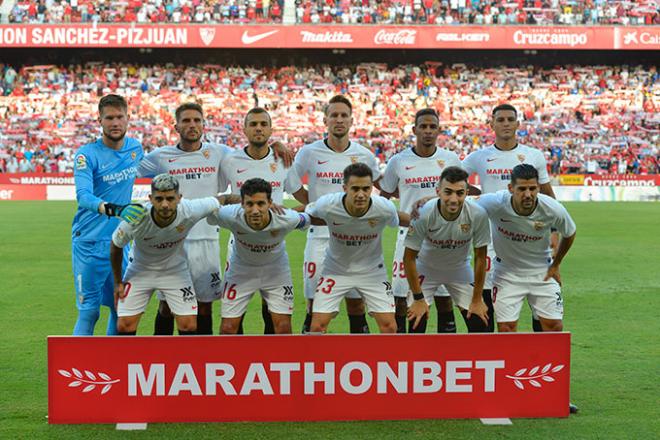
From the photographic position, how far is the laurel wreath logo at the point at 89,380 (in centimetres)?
→ 517

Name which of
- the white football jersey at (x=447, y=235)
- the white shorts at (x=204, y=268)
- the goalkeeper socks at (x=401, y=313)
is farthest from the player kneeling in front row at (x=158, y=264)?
the goalkeeper socks at (x=401, y=313)

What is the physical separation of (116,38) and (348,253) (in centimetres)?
3215

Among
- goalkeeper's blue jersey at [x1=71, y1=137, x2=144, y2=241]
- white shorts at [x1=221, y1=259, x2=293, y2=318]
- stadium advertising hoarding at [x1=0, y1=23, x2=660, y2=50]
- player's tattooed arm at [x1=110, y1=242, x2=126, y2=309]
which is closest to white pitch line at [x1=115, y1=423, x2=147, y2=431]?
player's tattooed arm at [x1=110, y1=242, x2=126, y2=309]

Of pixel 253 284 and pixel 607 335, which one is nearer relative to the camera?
pixel 253 284

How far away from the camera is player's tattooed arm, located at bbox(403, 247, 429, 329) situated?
238 inches

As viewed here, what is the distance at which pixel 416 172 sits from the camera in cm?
712

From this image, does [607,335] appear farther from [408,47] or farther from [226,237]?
[408,47]

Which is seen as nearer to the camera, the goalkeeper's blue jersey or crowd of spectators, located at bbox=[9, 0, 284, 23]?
the goalkeeper's blue jersey

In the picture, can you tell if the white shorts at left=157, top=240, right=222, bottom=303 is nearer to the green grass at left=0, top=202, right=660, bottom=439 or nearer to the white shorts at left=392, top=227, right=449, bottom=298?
the green grass at left=0, top=202, right=660, bottom=439

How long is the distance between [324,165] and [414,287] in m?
1.56

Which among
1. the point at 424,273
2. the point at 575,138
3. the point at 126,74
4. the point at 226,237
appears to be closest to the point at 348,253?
the point at 424,273

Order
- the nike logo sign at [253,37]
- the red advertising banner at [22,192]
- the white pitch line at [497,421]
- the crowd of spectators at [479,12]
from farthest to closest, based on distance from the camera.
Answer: the crowd of spectators at [479,12] < the nike logo sign at [253,37] < the red advertising banner at [22,192] < the white pitch line at [497,421]

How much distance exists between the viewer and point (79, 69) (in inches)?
1494

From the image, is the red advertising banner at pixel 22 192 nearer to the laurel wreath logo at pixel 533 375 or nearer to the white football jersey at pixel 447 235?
the white football jersey at pixel 447 235
